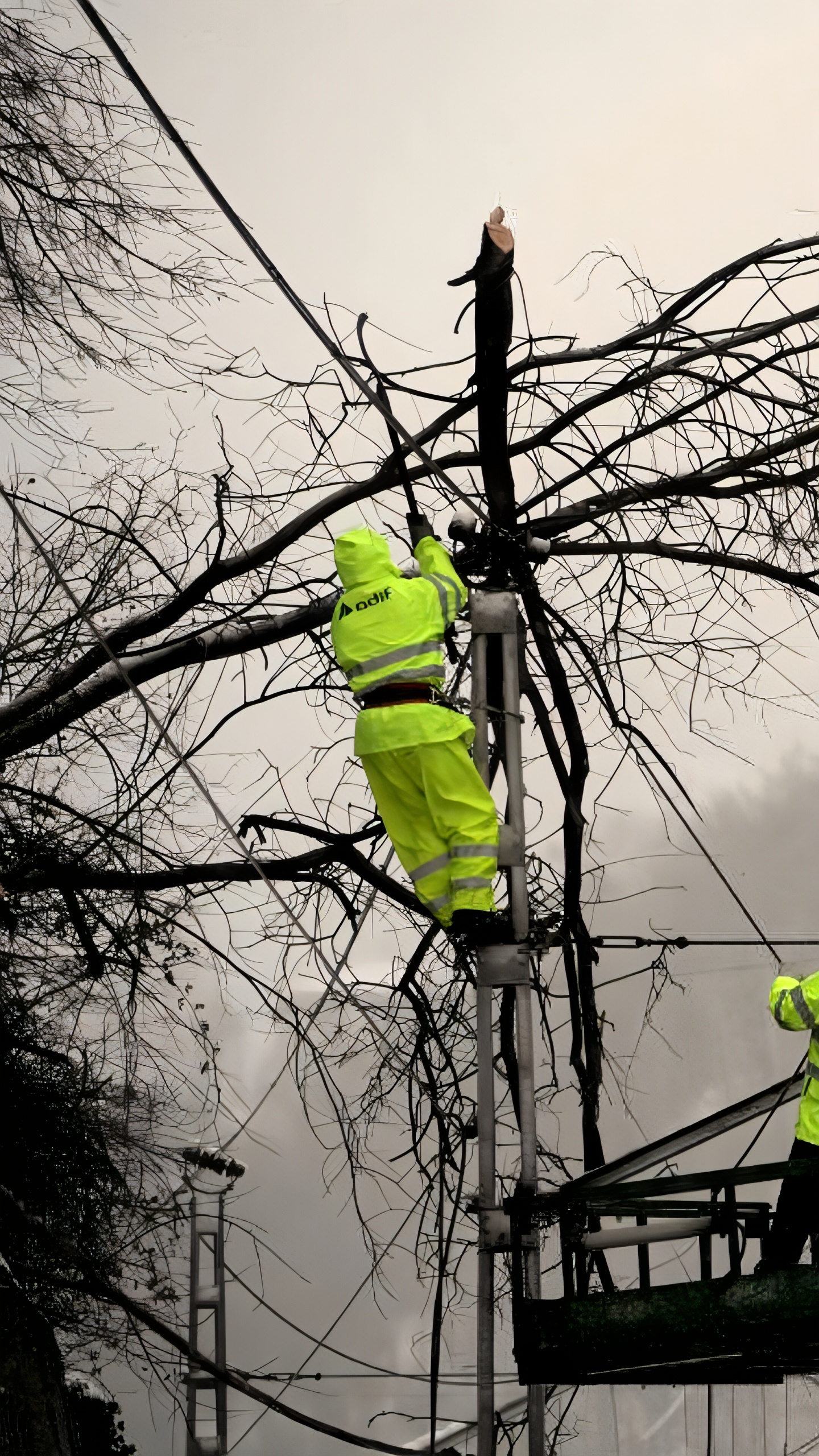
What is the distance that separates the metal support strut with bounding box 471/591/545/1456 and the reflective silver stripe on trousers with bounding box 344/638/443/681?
0.49 feet

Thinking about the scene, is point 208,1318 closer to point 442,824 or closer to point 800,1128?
point 800,1128

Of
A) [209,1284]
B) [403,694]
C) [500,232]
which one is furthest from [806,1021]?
[209,1284]

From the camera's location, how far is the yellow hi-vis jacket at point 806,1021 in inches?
195

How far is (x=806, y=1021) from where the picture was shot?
4969 millimetres

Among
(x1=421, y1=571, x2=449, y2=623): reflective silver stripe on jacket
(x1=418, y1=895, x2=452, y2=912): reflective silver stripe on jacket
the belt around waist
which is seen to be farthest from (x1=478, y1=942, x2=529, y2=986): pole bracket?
(x1=421, y1=571, x2=449, y2=623): reflective silver stripe on jacket


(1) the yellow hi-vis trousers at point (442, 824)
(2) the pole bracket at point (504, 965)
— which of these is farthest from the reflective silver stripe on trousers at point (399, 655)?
(2) the pole bracket at point (504, 965)

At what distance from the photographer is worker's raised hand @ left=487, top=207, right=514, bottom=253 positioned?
4.73 metres

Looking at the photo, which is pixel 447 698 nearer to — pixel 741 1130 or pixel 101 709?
pixel 101 709

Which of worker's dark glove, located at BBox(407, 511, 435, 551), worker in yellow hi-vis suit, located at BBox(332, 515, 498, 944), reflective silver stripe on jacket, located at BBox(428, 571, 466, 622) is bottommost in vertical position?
worker in yellow hi-vis suit, located at BBox(332, 515, 498, 944)

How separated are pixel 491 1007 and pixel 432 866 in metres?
0.56

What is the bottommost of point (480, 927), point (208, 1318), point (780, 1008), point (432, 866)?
point (208, 1318)

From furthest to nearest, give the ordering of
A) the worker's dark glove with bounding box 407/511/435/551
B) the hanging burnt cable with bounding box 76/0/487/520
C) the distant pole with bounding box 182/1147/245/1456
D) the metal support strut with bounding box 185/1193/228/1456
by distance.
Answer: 1. the metal support strut with bounding box 185/1193/228/1456
2. the distant pole with bounding box 182/1147/245/1456
3. the worker's dark glove with bounding box 407/511/435/551
4. the hanging burnt cable with bounding box 76/0/487/520

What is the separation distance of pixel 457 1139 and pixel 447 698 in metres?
3.42

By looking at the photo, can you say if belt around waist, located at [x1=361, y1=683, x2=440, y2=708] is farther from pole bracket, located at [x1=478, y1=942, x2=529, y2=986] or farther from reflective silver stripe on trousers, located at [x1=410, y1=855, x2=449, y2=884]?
pole bracket, located at [x1=478, y1=942, x2=529, y2=986]
